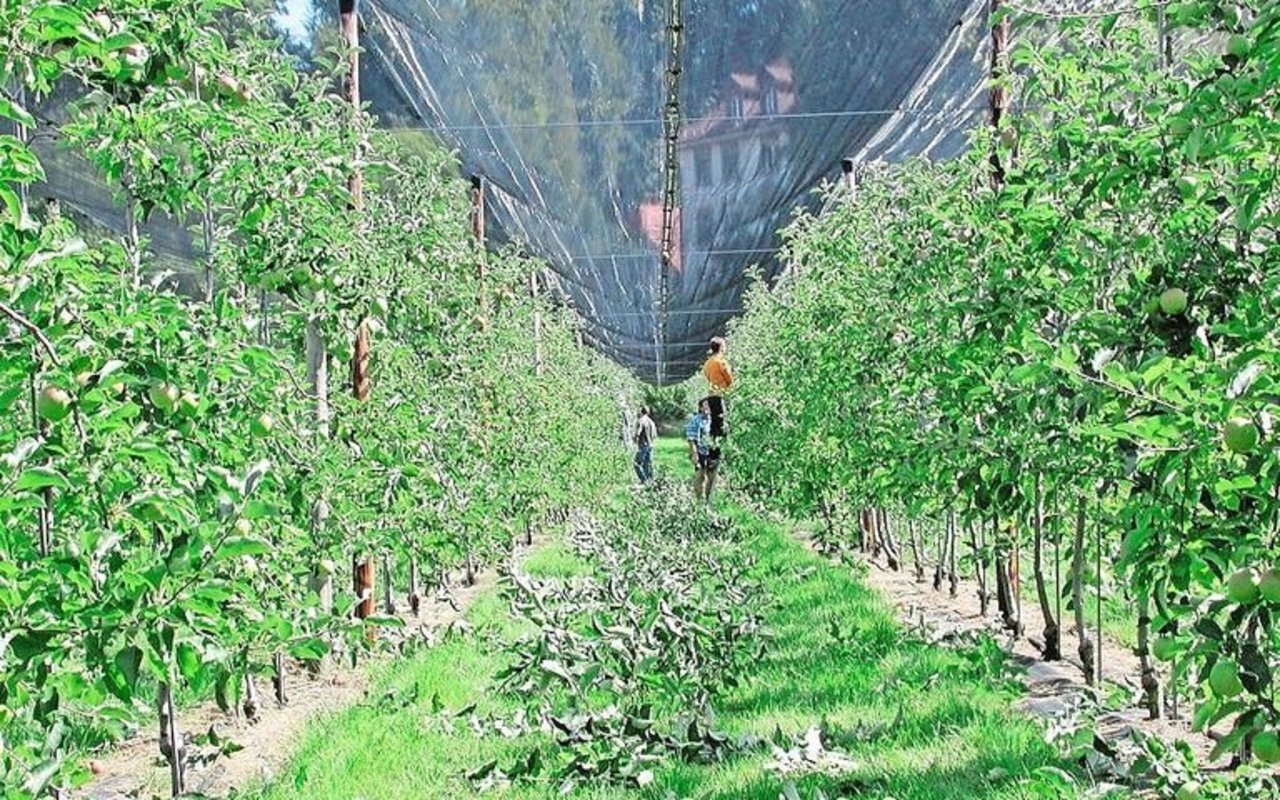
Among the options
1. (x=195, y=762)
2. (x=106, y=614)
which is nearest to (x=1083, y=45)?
(x=106, y=614)

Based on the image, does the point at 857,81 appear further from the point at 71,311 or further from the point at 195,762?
the point at 71,311

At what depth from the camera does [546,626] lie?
4262mm

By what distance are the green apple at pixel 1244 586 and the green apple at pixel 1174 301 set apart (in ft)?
2.45

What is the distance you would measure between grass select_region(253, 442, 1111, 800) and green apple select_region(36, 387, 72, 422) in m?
2.10

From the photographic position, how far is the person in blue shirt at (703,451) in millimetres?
13945

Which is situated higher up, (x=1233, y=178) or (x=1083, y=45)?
(x=1083, y=45)

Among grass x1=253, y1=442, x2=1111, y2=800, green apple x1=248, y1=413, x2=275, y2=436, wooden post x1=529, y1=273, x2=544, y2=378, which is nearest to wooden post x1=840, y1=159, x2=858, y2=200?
wooden post x1=529, y1=273, x2=544, y2=378

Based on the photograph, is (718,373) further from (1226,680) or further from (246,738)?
(1226,680)

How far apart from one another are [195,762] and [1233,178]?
10.7 ft

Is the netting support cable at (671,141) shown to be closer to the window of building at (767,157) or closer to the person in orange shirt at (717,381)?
the window of building at (767,157)

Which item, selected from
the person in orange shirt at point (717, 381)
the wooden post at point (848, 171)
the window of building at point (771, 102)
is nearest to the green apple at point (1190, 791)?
the window of building at point (771, 102)

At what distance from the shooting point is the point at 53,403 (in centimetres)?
184

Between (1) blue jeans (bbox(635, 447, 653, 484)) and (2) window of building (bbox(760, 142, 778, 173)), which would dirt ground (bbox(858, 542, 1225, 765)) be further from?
(1) blue jeans (bbox(635, 447, 653, 484))

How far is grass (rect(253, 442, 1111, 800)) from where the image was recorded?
354 cm
